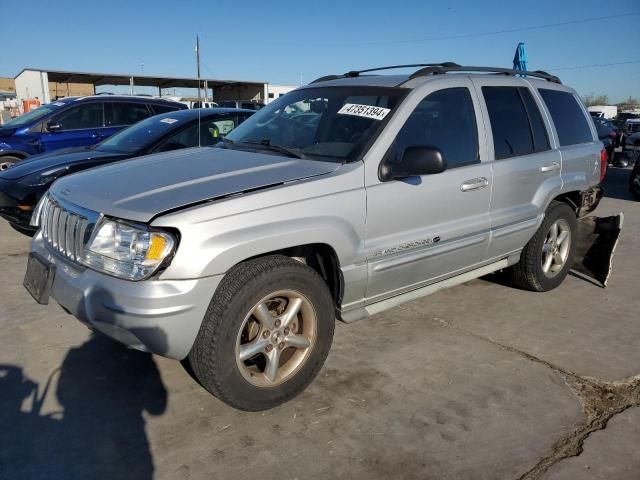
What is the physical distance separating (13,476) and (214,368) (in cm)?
99

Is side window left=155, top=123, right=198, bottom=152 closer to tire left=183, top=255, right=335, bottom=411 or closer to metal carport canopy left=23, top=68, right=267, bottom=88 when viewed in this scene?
tire left=183, top=255, right=335, bottom=411

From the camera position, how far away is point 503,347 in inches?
144

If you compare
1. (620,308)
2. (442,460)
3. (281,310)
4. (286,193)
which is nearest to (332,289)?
(281,310)

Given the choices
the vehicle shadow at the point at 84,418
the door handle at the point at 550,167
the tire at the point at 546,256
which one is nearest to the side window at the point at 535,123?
the door handle at the point at 550,167

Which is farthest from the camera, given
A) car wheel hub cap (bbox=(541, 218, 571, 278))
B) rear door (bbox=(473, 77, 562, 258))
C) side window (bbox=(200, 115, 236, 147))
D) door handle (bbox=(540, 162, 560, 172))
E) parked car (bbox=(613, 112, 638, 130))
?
parked car (bbox=(613, 112, 638, 130))

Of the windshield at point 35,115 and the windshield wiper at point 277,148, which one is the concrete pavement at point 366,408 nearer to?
the windshield wiper at point 277,148

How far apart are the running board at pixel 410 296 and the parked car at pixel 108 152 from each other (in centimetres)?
262

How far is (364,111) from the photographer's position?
11.2 feet

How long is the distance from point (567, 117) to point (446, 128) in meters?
1.83

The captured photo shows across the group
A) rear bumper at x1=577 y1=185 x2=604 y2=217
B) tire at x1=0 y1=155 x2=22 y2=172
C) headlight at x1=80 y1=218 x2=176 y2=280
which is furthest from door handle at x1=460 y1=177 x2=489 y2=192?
tire at x1=0 y1=155 x2=22 y2=172

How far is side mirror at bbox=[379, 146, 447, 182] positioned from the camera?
3.01 metres

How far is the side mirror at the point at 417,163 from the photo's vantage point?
3.01 meters

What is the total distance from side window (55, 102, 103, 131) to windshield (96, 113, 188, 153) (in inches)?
106

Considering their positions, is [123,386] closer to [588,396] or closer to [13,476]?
[13,476]
